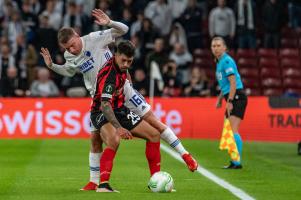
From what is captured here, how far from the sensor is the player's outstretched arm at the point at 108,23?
39.9 feet

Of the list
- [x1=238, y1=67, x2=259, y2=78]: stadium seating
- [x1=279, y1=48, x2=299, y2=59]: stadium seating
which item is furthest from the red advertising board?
[x1=279, y1=48, x2=299, y2=59]: stadium seating

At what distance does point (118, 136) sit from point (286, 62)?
1810cm

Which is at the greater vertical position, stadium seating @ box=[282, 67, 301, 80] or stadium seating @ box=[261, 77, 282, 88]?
stadium seating @ box=[282, 67, 301, 80]

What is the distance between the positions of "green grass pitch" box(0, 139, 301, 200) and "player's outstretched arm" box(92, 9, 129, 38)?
2.00m

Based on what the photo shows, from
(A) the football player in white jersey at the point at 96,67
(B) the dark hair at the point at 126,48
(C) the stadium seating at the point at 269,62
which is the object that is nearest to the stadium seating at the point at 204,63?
(C) the stadium seating at the point at 269,62

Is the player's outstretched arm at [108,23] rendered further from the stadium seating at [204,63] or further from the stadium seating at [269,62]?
the stadium seating at [269,62]

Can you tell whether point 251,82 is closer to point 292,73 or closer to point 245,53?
point 245,53

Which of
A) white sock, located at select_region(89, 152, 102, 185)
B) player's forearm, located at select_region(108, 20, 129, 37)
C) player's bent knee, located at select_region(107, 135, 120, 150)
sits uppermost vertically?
player's forearm, located at select_region(108, 20, 129, 37)

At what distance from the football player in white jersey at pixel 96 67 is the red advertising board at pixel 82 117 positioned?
1206 cm

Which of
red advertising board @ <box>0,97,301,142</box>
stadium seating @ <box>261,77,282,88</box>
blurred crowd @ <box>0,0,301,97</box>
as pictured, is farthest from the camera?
stadium seating @ <box>261,77,282,88</box>

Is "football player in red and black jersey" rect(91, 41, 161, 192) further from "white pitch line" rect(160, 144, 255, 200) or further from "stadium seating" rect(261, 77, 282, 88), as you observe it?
"stadium seating" rect(261, 77, 282, 88)

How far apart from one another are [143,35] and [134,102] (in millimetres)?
15157

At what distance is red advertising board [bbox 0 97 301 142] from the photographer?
24531 mm

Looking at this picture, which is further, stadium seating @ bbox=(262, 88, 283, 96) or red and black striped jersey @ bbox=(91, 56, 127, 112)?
stadium seating @ bbox=(262, 88, 283, 96)
